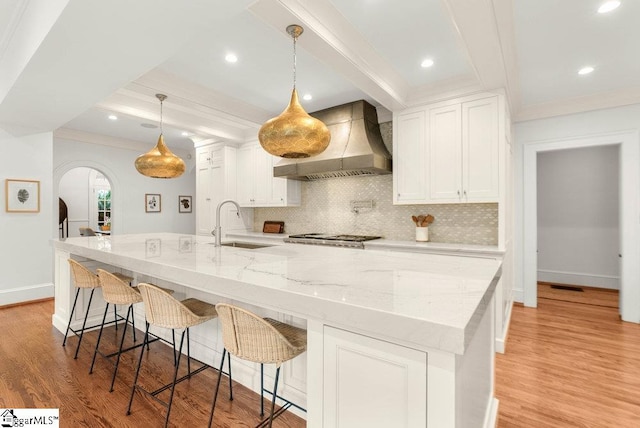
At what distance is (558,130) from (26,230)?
7.09 m

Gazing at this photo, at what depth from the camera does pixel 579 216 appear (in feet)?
17.1

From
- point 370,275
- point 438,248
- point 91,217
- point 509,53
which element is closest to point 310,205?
point 438,248

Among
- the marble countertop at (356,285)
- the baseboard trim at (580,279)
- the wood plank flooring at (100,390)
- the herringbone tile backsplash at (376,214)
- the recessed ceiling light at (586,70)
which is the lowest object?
the wood plank flooring at (100,390)

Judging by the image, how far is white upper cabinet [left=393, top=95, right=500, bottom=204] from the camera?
323 centimetres

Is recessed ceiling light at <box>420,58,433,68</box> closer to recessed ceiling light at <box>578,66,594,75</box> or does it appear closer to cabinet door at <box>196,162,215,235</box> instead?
recessed ceiling light at <box>578,66,594,75</box>

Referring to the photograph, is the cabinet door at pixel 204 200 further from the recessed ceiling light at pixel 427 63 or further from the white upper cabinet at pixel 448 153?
the recessed ceiling light at pixel 427 63

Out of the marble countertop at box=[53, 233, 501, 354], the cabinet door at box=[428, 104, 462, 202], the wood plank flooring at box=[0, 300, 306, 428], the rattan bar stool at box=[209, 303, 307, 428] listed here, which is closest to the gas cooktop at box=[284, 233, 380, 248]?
the cabinet door at box=[428, 104, 462, 202]

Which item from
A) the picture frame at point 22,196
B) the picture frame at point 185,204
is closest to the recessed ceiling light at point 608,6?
the picture frame at point 22,196

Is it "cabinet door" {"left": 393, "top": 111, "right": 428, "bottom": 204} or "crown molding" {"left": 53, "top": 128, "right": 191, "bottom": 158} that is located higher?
"crown molding" {"left": 53, "top": 128, "right": 191, "bottom": 158}

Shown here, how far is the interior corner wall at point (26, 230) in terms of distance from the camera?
4.11 meters

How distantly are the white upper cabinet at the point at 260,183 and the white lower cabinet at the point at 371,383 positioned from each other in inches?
154

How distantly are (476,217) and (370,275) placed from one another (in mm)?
2695

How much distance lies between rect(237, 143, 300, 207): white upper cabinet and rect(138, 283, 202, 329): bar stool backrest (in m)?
3.21

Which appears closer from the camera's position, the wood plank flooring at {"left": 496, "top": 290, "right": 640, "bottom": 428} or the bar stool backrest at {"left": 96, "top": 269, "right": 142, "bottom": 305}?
the wood plank flooring at {"left": 496, "top": 290, "right": 640, "bottom": 428}
